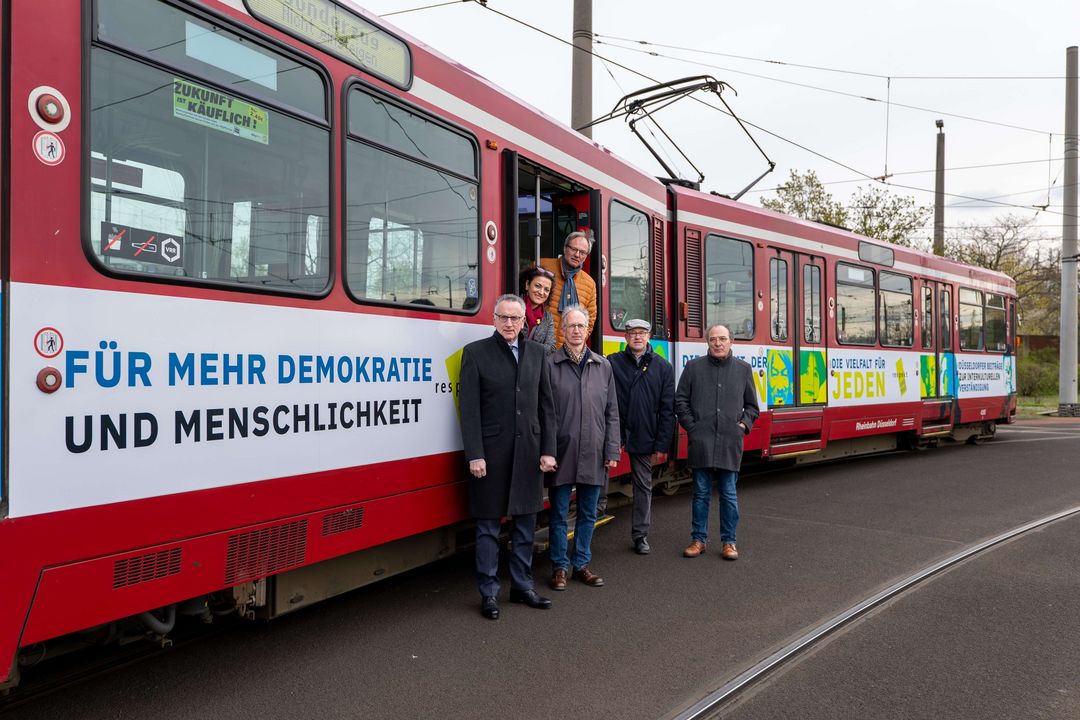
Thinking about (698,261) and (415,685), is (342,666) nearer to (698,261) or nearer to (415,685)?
(415,685)

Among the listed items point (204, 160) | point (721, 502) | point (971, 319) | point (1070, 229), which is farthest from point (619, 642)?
point (1070, 229)

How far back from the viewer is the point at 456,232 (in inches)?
188

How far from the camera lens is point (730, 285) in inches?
352

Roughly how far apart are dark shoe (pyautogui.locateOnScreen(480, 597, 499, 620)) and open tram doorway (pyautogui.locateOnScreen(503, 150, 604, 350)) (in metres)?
1.93

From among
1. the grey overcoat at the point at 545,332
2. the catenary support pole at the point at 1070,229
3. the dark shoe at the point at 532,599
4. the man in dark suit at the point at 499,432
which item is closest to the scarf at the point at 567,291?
the grey overcoat at the point at 545,332

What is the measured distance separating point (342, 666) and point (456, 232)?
2.42m

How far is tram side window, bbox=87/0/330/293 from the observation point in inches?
116

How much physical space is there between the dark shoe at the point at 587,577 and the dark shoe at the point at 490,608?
0.86m

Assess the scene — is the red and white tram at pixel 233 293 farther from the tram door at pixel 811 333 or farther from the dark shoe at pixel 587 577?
the tram door at pixel 811 333

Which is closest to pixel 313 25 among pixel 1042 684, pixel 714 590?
pixel 714 590

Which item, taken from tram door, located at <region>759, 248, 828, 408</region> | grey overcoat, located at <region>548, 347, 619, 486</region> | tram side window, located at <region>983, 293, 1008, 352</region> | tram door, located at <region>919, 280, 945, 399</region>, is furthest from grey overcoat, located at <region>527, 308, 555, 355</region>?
tram side window, located at <region>983, 293, 1008, 352</region>

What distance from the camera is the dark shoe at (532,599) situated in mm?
4969

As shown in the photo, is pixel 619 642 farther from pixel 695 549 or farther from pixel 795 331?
pixel 795 331

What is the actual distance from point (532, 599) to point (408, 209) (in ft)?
7.98
